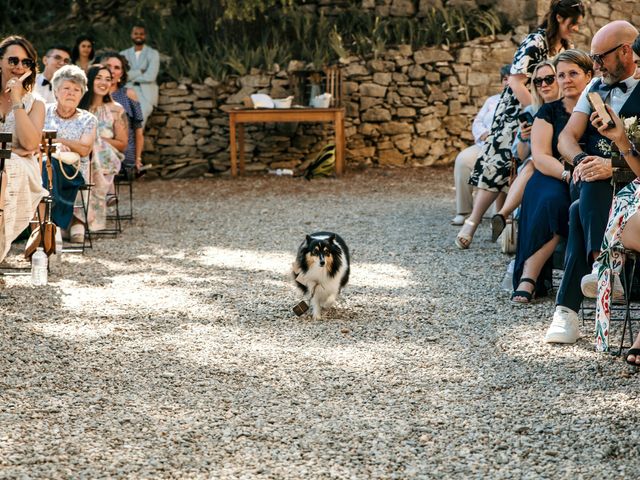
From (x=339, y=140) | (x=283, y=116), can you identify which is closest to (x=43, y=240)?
(x=283, y=116)

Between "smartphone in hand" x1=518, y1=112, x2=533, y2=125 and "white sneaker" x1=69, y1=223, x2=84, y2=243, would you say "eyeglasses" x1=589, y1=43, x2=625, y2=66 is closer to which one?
"smartphone in hand" x1=518, y1=112, x2=533, y2=125

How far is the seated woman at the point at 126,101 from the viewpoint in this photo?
9.03m

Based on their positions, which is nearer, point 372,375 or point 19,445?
point 19,445

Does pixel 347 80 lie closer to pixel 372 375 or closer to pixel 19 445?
pixel 372 375

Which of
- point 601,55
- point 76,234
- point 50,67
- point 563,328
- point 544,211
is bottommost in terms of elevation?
point 76,234

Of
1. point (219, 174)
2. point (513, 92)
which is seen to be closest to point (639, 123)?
point (513, 92)

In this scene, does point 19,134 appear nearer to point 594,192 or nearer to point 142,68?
point 594,192

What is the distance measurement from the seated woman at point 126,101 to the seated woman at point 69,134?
1.19 metres

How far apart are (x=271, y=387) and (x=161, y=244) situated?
4065 millimetres

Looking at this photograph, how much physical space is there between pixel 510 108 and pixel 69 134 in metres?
3.30

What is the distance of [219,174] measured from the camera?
13.4 metres

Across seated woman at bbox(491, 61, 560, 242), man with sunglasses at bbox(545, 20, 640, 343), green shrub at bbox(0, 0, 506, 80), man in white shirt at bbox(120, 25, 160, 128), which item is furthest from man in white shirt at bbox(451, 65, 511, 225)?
man in white shirt at bbox(120, 25, 160, 128)

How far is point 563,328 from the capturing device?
459 cm

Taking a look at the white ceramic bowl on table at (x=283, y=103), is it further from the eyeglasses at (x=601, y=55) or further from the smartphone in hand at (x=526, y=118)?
the eyeglasses at (x=601, y=55)
